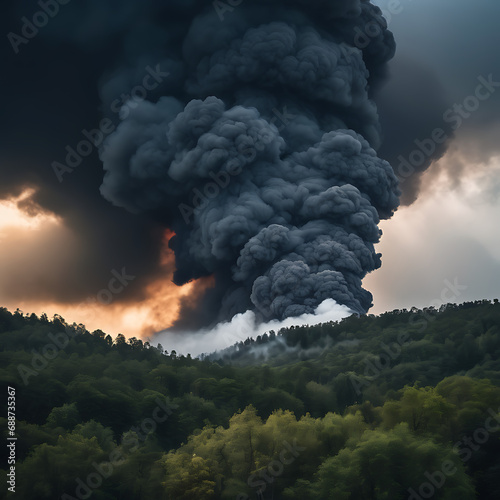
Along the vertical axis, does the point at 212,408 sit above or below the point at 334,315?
below

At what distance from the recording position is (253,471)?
145 feet

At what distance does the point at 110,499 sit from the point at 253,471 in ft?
26.3

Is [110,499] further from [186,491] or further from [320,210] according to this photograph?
[320,210]

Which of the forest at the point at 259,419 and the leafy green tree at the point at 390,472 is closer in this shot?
the leafy green tree at the point at 390,472

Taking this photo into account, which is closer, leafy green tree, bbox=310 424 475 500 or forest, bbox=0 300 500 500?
leafy green tree, bbox=310 424 475 500

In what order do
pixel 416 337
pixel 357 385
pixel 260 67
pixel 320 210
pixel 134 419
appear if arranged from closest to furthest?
1. pixel 134 419
2. pixel 357 385
3. pixel 416 337
4. pixel 320 210
5. pixel 260 67

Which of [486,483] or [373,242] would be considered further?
[373,242]

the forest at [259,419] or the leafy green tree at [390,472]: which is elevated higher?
the forest at [259,419]

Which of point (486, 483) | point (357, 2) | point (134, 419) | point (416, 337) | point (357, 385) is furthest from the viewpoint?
point (357, 2)

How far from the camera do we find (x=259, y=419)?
5341cm

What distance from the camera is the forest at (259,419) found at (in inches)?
1606

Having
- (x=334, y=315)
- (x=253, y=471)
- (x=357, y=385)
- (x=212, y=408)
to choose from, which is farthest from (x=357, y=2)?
(x=253, y=471)

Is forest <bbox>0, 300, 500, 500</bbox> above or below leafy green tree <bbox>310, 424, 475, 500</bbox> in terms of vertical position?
above

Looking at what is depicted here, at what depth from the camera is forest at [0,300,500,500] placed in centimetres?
4078
